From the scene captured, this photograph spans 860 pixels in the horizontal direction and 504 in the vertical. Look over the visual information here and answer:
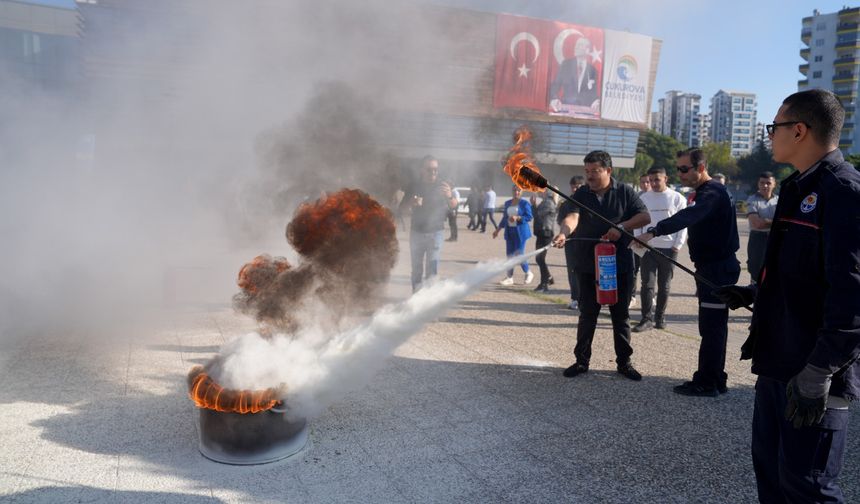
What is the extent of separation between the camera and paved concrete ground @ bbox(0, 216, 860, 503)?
9.57 feet

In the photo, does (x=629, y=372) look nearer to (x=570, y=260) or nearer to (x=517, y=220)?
(x=570, y=260)

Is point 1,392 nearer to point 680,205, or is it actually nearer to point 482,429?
point 482,429

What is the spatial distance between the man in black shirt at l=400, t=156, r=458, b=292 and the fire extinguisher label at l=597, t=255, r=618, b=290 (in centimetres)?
291

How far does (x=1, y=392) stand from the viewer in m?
4.13

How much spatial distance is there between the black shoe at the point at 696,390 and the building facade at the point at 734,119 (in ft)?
574

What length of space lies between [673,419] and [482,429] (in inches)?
54.4

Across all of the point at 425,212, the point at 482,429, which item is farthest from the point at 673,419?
the point at 425,212

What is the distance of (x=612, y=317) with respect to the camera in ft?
15.8

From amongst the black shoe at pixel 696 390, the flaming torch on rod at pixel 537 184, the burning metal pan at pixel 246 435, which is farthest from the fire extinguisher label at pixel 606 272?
the burning metal pan at pixel 246 435

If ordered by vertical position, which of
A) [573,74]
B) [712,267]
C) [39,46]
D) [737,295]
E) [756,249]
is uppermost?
[573,74]

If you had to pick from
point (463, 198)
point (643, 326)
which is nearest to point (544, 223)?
point (643, 326)

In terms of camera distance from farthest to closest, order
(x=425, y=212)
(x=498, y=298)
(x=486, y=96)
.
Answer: (x=486, y=96) → (x=498, y=298) → (x=425, y=212)

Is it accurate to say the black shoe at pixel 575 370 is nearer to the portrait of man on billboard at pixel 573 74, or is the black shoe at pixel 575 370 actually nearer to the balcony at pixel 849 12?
the portrait of man on billboard at pixel 573 74

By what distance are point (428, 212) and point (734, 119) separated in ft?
653
